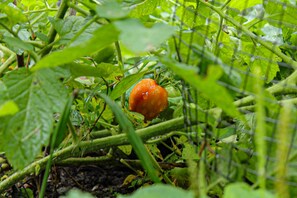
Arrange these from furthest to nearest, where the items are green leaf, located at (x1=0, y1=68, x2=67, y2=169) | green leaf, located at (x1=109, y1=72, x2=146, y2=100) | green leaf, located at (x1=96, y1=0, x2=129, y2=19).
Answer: green leaf, located at (x1=109, y1=72, x2=146, y2=100) < green leaf, located at (x1=0, y1=68, x2=67, y2=169) < green leaf, located at (x1=96, y1=0, x2=129, y2=19)

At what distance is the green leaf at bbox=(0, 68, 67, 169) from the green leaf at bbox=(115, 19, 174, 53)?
192 millimetres

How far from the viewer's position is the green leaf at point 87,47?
1.64ft

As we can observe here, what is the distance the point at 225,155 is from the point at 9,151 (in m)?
0.27

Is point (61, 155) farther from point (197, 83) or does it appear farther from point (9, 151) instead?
point (197, 83)

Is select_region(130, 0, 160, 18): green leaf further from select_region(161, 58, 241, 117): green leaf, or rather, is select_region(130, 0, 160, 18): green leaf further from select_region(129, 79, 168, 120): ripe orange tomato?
select_region(161, 58, 241, 117): green leaf

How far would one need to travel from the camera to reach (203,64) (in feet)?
1.91

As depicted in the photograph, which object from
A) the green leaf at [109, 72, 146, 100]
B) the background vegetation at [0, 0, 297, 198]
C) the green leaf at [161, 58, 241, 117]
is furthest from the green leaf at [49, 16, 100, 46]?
the green leaf at [161, 58, 241, 117]

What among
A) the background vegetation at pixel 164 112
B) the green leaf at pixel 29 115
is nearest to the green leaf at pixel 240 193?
the background vegetation at pixel 164 112

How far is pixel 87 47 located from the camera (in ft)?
1.66

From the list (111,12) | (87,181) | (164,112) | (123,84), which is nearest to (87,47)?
(111,12)

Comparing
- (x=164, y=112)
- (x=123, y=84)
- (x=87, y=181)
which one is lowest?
(x=87, y=181)

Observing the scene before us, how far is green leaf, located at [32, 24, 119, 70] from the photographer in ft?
1.64

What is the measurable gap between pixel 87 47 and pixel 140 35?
0.07m

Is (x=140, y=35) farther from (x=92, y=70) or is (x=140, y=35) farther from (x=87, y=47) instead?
(x=92, y=70)
